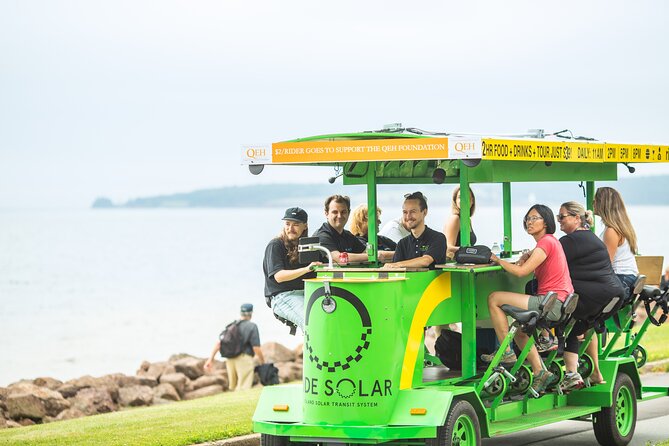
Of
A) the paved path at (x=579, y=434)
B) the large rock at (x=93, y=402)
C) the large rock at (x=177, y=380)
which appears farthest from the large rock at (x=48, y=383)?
the paved path at (x=579, y=434)

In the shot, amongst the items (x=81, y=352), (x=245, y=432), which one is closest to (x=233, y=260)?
(x=81, y=352)

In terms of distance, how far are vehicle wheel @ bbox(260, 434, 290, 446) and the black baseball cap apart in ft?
6.24

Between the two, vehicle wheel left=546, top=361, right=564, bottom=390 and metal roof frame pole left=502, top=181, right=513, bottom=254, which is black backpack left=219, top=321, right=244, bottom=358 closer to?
metal roof frame pole left=502, top=181, right=513, bottom=254

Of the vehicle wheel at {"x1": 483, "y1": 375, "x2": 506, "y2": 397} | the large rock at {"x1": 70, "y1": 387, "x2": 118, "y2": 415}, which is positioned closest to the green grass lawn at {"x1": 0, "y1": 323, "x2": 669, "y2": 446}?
the vehicle wheel at {"x1": 483, "y1": 375, "x2": 506, "y2": 397}

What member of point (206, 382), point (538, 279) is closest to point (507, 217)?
point (538, 279)

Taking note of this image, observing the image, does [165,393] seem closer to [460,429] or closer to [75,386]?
[75,386]

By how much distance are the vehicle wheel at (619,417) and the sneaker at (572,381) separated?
62 centimetres

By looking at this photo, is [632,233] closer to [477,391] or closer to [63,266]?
[477,391]

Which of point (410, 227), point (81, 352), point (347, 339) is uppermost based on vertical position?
point (410, 227)

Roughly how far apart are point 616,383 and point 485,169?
2.60 metres

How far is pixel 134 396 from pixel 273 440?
38.6ft

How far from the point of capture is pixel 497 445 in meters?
13.8

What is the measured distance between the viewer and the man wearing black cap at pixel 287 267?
42.2 feet

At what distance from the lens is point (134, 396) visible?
2341 centimetres
